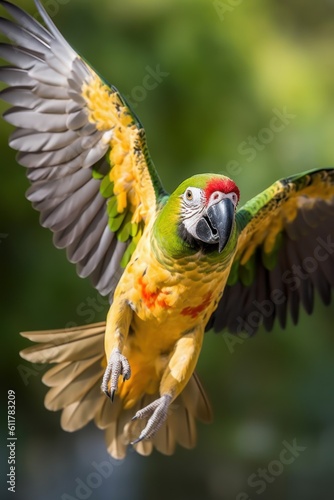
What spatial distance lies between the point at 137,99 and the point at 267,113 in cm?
63

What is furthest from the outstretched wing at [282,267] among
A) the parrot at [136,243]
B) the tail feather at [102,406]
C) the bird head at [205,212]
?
the bird head at [205,212]

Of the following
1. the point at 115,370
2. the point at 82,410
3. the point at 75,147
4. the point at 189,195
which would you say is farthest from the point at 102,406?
the point at 189,195

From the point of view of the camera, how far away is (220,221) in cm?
229

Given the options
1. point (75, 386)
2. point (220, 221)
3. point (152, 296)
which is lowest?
point (75, 386)

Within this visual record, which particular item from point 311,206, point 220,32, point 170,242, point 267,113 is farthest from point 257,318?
point 220,32

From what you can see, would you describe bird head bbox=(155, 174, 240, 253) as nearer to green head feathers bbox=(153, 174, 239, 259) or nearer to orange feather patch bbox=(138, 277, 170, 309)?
green head feathers bbox=(153, 174, 239, 259)

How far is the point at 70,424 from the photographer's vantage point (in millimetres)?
3150

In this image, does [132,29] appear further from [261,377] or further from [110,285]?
[261,377]

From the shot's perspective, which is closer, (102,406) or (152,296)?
(152,296)

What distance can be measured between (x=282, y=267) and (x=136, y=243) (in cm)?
61

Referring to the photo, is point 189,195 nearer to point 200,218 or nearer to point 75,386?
point 200,218

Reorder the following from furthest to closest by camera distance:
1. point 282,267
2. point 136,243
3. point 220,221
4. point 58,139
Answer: point 282,267 < point 136,243 < point 58,139 < point 220,221

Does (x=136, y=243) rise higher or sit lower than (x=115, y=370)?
higher

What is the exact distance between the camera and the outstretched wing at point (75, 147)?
2688mm
